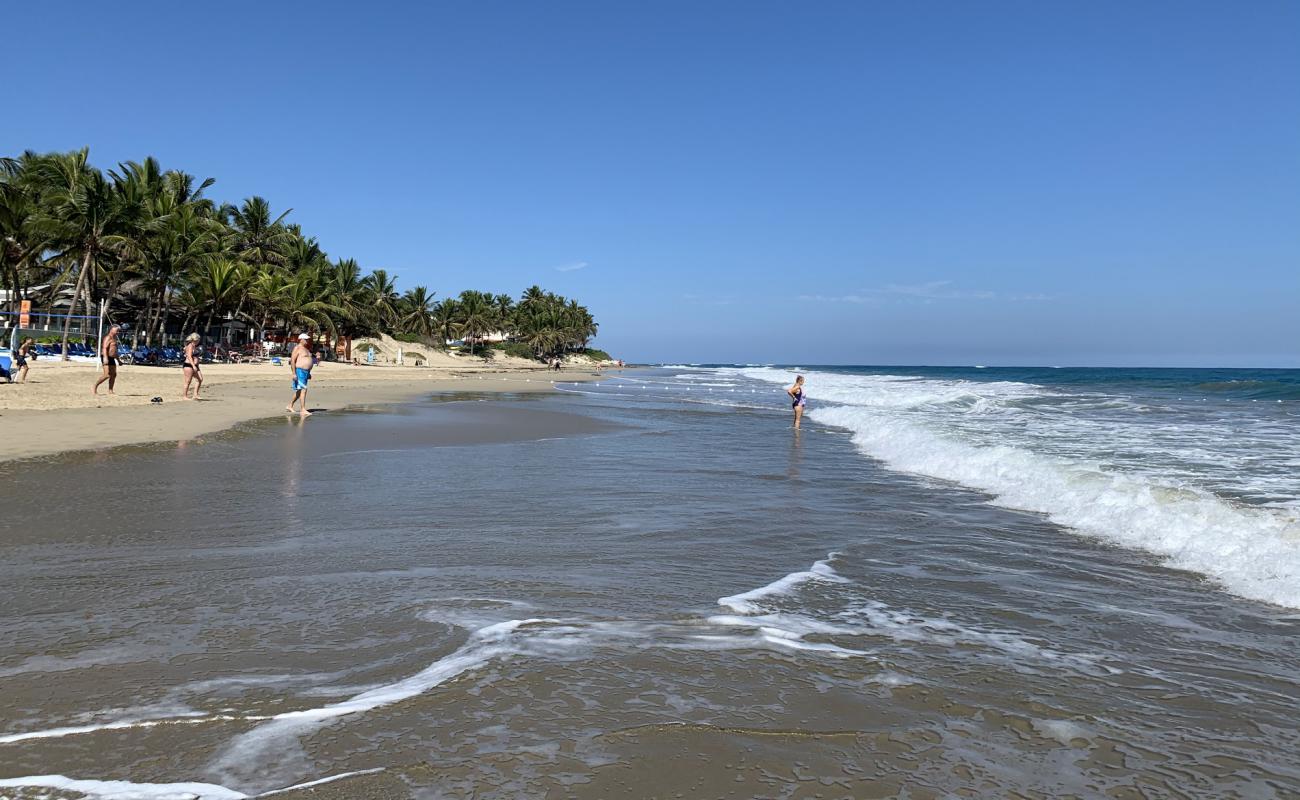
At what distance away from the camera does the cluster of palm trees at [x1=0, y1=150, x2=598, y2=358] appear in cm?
3459

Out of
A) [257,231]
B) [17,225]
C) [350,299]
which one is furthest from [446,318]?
[17,225]

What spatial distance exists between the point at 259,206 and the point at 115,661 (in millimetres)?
65169

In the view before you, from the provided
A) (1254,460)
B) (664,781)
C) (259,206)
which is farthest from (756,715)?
(259,206)

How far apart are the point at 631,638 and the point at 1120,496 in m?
6.94

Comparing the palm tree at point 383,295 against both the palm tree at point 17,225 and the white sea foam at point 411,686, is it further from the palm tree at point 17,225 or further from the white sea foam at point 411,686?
the white sea foam at point 411,686

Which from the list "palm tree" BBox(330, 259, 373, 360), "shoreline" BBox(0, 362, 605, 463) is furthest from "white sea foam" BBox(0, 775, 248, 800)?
"palm tree" BBox(330, 259, 373, 360)

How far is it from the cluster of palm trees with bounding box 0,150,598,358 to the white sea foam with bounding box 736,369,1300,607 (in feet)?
117

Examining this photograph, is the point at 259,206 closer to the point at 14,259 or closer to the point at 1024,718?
the point at 14,259

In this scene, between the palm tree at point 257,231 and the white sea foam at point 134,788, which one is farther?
the palm tree at point 257,231

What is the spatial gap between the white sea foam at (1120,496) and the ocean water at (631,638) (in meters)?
0.07

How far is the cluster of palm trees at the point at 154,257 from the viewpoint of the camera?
113ft

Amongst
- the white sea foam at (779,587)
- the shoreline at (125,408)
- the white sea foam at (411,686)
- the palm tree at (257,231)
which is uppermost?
the palm tree at (257,231)

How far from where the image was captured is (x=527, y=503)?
750cm

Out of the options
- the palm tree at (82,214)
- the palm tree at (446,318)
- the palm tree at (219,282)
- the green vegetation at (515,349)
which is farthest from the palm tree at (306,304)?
the green vegetation at (515,349)
